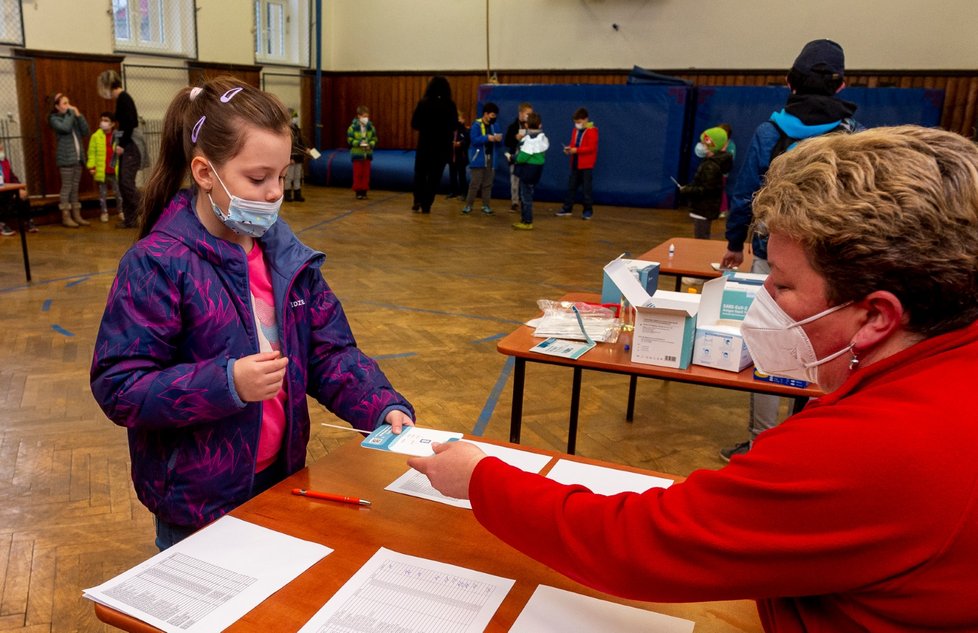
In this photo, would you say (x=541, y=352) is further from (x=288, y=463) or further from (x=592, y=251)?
(x=592, y=251)

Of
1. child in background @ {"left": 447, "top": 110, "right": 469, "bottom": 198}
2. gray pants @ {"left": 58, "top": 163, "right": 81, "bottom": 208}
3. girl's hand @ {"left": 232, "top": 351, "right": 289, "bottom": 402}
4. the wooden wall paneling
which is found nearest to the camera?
girl's hand @ {"left": 232, "top": 351, "right": 289, "bottom": 402}

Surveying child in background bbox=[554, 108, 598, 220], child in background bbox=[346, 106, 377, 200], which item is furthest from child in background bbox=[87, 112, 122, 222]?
child in background bbox=[554, 108, 598, 220]

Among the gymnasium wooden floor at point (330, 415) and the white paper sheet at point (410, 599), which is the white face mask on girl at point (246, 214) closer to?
the white paper sheet at point (410, 599)

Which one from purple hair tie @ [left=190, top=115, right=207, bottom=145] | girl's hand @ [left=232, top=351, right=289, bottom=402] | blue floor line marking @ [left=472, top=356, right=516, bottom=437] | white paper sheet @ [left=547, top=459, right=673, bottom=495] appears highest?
purple hair tie @ [left=190, top=115, right=207, bottom=145]

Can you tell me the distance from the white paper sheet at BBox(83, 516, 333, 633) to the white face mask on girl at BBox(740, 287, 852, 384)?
2.59 feet

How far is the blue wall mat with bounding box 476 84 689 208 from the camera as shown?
38.0 ft

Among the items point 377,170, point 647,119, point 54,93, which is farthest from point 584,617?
point 377,170

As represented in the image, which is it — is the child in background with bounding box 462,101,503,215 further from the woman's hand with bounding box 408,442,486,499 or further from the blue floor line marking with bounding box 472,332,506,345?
the woman's hand with bounding box 408,442,486,499

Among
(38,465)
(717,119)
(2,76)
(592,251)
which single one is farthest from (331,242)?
(717,119)

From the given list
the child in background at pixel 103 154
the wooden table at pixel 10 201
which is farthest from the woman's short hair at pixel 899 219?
the child in background at pixel 103 154

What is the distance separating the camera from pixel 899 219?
810mm

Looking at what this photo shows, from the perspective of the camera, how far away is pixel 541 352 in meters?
2.47

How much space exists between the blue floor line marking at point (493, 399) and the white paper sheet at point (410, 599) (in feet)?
7.30

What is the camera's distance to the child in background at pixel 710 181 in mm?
7082
